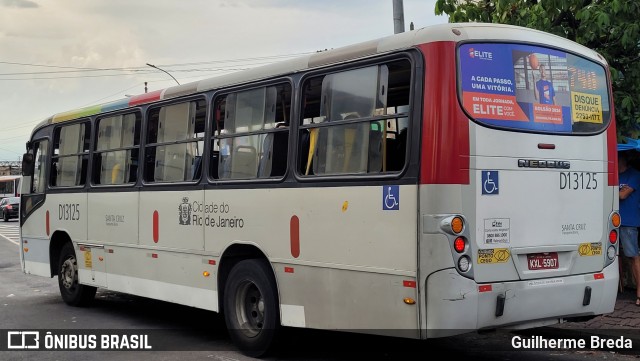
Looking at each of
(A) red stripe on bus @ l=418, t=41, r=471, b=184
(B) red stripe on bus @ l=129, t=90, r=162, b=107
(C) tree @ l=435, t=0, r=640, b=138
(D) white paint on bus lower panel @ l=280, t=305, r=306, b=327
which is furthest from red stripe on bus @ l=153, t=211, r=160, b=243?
(C) tree @ l=435, t=0, r=640, b=138

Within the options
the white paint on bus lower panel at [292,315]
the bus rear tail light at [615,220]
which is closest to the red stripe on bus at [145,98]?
the white paint on bus lower panel at [292,315]

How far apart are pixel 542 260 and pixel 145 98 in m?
5.65

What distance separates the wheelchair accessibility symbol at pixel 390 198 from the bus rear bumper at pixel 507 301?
2.13 ft

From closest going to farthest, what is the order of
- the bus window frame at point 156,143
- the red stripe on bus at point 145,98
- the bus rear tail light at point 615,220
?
1. the bus rear tail light at point 615,220
2. the bus window frame at point 156,143
3. the red stripe on bus at point 145,98

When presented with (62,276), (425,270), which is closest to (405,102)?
(425,270)

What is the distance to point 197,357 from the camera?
722 centimetres

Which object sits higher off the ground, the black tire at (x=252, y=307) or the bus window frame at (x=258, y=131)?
the bus window frame at (x=258, y=131)

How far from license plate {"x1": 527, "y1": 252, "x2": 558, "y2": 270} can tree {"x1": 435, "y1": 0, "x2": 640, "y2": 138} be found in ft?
13.7

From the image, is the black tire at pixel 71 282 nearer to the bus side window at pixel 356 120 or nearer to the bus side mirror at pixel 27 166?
the bus side mirror at pixel 27 166

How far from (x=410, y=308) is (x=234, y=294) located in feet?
8.26

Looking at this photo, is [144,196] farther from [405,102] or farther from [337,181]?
[405,102]

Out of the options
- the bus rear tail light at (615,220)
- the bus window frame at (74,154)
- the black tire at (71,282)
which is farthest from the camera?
the black tire at (71,282)

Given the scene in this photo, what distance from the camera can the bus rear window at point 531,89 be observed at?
5.67m

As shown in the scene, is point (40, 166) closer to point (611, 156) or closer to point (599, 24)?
point (599, 24)
